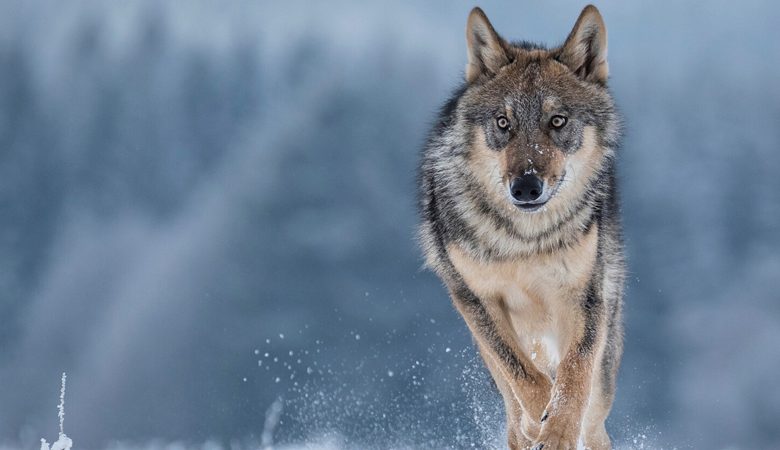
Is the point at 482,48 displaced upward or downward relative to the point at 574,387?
upward

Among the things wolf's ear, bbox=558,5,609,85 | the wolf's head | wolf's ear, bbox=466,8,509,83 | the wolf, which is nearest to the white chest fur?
the wolf

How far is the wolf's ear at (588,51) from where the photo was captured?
6578mm

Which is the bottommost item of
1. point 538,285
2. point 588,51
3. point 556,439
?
point 556,439

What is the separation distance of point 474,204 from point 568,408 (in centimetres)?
150

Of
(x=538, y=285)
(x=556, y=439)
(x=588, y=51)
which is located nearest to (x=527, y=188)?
(x=538, y=285)

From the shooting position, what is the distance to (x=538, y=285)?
21.5ft

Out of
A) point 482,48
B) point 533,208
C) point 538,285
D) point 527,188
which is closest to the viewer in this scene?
point 527,188

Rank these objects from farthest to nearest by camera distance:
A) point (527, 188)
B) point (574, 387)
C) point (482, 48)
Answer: point (482, 48), point (574, 387), point (527, 188)

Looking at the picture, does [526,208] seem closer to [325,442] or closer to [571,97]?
[571,97]

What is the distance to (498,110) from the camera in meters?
6.30

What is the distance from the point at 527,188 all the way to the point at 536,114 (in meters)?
0.56

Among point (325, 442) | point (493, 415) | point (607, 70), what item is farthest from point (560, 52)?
point (325, 442)

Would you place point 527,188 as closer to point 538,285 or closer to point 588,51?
point 538,285

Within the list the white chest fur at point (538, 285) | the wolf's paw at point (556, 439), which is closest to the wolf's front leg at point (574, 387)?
the wolf's paw at point (556, 439)
